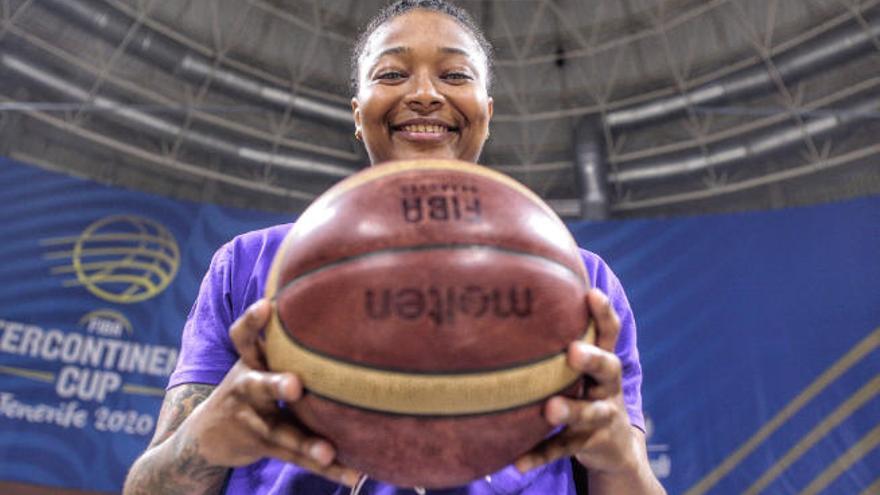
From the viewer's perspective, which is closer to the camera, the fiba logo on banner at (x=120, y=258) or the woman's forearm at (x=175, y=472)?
the woman's forearm at (x=175, y=472)

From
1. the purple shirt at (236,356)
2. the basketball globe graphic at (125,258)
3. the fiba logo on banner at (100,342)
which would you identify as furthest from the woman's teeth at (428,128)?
the basketball globe graphic at (125,258)

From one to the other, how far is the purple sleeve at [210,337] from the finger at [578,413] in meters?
0.70

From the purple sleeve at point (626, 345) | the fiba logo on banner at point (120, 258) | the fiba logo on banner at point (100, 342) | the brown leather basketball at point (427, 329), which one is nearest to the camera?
the brown leather basketball at point (427, 329)

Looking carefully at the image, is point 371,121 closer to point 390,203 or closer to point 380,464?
point 390,203

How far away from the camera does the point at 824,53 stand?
836cm

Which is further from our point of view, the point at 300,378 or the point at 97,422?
the point at 97,422

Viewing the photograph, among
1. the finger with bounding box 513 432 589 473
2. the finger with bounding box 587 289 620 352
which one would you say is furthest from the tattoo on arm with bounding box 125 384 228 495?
the finger with bounding box 587 289 620 352

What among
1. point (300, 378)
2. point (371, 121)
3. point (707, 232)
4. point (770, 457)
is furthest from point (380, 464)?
point (707, 232)

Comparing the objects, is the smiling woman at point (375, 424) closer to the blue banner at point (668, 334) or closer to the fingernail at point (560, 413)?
the fingernail at point (560, 413)

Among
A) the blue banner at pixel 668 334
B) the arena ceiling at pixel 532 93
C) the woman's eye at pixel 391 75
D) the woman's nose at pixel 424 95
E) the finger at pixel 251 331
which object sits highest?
the arena ceiling at pixel 532 93

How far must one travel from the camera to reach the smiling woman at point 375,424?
3.04 ft

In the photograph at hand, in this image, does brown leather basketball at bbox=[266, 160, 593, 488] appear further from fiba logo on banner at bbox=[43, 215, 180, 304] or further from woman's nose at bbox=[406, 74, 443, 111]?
fiba logo on banner at bbox=[43, 215, 180, 304]

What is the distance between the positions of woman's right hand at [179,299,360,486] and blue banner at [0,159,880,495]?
17.5ft

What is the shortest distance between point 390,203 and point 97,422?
5.75 meters
